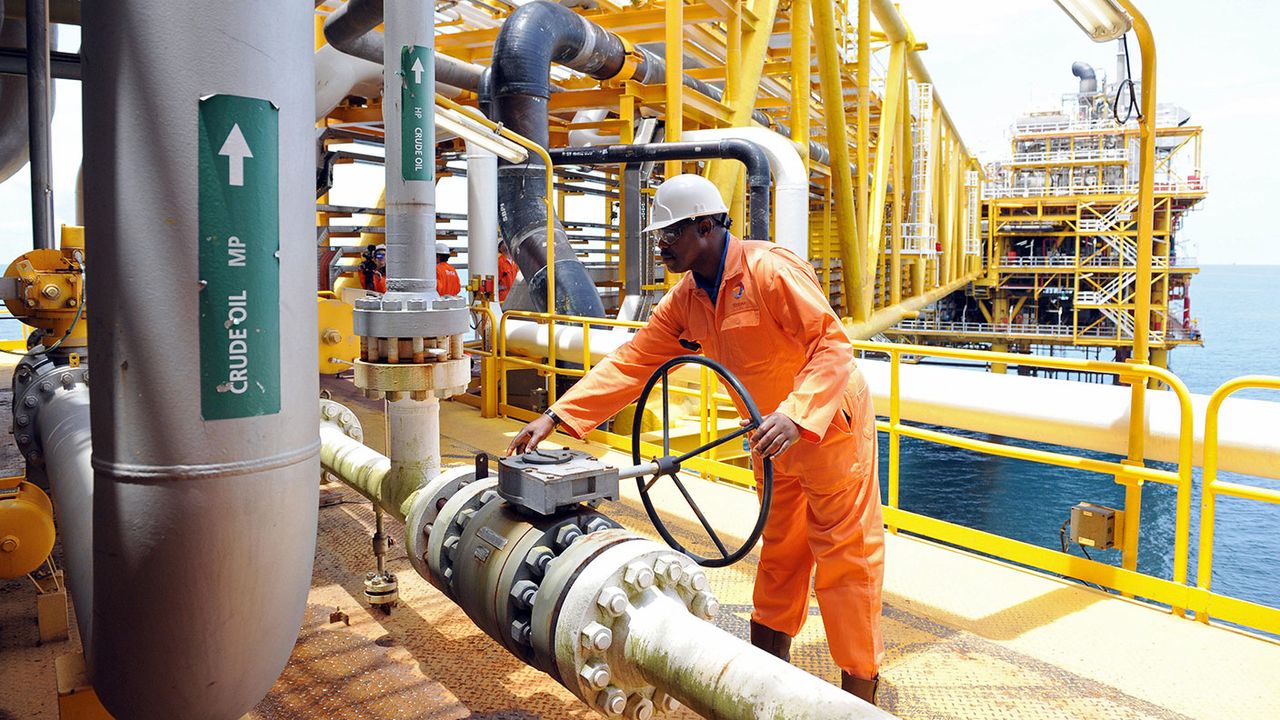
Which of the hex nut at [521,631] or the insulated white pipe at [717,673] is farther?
the hex nut at [521,631]

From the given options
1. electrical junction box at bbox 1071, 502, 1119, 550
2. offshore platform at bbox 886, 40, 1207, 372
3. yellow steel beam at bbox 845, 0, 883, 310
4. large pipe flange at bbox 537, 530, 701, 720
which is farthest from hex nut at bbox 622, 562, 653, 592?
offshore platform at bbox 886, 40, 1207, 372

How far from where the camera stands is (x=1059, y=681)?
9.56 ft

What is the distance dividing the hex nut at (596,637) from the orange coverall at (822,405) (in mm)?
813

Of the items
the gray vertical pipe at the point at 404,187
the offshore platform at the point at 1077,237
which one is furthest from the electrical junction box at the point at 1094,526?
the offshore platform at the point at 1077,237

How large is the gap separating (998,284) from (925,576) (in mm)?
35234

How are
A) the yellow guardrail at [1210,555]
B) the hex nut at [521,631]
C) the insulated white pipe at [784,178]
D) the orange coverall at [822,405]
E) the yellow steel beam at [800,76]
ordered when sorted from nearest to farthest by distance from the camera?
the hex nut at [521,631]
the orange coverall at [822,405]
the yellow guardrail at [1210,555]
the insulated white pipe at [784,178]
the yellow steel beam at [800,76]

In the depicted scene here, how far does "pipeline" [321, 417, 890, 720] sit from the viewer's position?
5.41 feet

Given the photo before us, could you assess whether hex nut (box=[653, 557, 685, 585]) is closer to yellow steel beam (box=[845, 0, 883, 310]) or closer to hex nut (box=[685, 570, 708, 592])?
hex nut (box=[685, 570, 708, 592])

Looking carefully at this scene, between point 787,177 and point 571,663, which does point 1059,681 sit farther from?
point 787,177

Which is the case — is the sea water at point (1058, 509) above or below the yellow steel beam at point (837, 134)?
below

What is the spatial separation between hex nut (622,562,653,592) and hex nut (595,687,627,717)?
0.73ft

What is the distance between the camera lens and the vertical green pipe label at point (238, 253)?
1.52m

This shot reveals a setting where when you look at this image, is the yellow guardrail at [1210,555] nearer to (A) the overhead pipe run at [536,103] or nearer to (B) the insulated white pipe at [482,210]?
(A) the overhead pipe run at [536,103]

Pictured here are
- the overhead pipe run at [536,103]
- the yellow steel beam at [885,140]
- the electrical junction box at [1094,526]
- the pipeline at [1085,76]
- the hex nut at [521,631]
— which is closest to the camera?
the hex nut at [521,631]
